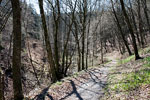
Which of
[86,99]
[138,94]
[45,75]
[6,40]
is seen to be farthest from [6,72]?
[138,94]

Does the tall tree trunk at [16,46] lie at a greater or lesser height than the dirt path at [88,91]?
greater

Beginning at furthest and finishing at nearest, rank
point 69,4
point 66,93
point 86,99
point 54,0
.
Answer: point 69,4 → point 54,0 → point 66,93 → point 86,99

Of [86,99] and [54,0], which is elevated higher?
[54,0]

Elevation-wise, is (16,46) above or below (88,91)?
above

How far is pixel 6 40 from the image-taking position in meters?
22.3

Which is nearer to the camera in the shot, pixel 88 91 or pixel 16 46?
pixel 16 46

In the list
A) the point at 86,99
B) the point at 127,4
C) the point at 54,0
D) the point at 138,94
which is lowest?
the point at 86,99

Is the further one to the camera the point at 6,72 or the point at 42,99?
the point at 6,72

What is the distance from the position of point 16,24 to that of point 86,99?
4890 millimetres

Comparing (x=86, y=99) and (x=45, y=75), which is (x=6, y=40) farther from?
(x=86, y=99)

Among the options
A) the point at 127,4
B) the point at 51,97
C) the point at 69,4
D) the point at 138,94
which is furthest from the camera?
the point at 127,4

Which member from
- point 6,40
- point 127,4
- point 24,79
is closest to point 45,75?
point 24,79

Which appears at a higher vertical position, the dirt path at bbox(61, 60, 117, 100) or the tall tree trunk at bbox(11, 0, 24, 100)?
the tall tree trunk at bbox(11, 0, 24, 100)

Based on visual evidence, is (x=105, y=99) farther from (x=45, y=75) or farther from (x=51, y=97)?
(x=45, y=75)
